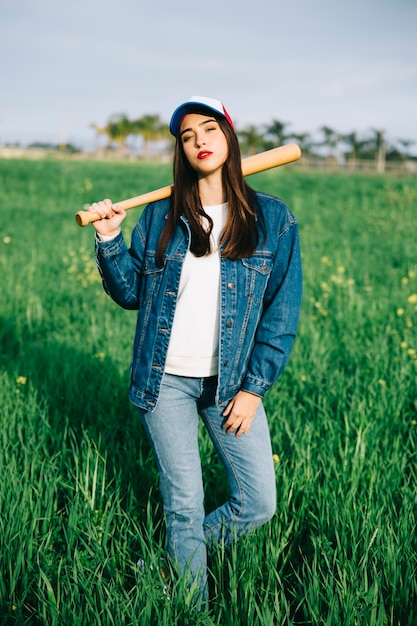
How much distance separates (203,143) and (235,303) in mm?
507

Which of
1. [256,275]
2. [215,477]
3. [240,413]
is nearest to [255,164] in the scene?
[256,275]

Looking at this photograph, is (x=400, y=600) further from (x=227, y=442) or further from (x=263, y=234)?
(x=263, y=234)

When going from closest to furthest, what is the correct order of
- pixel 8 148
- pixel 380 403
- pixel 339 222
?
pixel 380 403 → pixel 339 222 → pixel 8 148

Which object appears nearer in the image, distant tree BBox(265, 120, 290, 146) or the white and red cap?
the white and red cap

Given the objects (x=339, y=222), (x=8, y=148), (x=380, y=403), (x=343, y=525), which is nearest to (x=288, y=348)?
(x=343, y=525)

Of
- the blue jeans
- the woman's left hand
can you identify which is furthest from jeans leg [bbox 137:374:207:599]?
→ the woman's left hand

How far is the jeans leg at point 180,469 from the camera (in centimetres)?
191

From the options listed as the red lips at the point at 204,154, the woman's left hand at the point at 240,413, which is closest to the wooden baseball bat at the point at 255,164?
the red lips at the point at 204,154

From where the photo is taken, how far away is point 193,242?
1.94 metres

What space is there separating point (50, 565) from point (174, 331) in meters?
0.87

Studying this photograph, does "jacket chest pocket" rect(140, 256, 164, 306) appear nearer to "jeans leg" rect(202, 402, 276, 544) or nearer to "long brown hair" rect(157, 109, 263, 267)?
"long brown hair" rect(157, 109, 263, 267)

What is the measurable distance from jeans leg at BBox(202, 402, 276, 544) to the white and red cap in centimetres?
92

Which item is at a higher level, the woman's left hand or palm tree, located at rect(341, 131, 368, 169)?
palm tree, located at rect(341, 131, 368, 169)

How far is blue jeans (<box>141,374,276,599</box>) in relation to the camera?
192 cm
